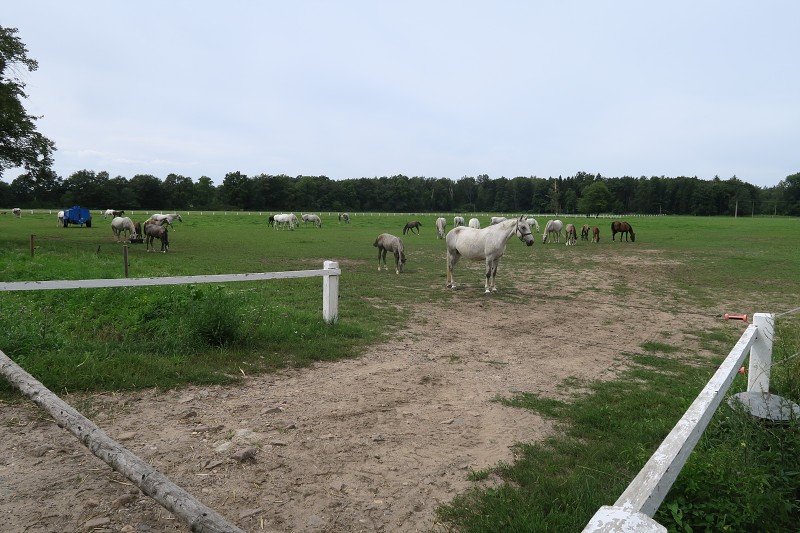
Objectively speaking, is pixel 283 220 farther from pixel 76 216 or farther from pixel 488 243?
pixel 488 243

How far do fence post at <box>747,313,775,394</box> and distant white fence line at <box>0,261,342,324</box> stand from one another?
5.36 meters

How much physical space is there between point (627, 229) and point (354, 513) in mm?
34723

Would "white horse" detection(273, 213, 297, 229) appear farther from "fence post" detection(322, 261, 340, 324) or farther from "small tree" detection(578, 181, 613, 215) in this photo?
"small tree" detection(578, 181, 613, 215)

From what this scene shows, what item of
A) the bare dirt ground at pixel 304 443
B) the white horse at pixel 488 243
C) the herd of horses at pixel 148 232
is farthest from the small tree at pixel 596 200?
the bare dirt ground at pixel 304 443

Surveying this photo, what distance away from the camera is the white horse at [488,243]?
44.6 ft

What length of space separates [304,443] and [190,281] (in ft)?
11.6

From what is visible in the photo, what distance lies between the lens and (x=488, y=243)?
45.0 ft

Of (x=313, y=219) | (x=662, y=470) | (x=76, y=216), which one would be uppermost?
(x=313, y=219)

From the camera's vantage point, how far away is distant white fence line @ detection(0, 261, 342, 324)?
5.65m

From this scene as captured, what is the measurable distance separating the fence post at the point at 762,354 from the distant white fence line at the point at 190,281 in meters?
5.36

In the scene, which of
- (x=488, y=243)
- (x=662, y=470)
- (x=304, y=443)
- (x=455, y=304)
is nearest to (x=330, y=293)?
(x=304, y=443)

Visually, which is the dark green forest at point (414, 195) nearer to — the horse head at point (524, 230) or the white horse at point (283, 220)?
the white horse at point (283, 220)

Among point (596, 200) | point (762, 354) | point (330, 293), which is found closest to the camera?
point (762, 354)

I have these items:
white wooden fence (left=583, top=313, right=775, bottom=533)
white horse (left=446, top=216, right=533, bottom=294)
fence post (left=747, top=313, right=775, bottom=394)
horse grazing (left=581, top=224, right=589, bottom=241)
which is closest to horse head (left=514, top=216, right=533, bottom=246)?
white horse (left=446, top=216, right=533, bottom=294)
